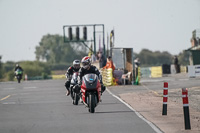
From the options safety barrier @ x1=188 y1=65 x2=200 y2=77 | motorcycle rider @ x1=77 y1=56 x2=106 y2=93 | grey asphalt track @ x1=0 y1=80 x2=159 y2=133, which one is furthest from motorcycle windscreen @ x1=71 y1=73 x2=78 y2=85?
safety barrier @ x1=188 y1=65 x2=200 y2=77

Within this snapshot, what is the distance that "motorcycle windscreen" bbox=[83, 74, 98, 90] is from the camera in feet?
54.4

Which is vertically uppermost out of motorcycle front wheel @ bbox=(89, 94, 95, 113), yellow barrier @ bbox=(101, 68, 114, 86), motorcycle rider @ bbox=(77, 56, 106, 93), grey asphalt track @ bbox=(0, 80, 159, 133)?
motorcycle rider @ bbox=(77, 56, 106, 93)

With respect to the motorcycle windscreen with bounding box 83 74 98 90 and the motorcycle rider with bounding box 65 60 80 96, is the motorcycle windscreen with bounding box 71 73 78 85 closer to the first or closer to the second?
the motorcycle rider with bounding box 65 60 80 96

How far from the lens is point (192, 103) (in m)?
21.0

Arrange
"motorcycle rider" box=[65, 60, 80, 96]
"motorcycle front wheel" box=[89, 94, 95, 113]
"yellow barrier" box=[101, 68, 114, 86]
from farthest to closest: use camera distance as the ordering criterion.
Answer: "yellow barrier" box=[101, 68, 114, 86]
"motorcycle rider" box=[65, 60, 80, 96]
"motorcycle front wheel" box=[89, 94, 95, 113]

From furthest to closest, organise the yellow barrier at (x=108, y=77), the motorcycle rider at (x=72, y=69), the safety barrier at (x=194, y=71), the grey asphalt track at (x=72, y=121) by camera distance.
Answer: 1. the safety barrier at (x=194, y=71)
2. the yellow barrier at (x=108, y=77)
3. the motorcycle rider at (x=72, y=69)
4. the grey asphalt track at (x=72, y=121)

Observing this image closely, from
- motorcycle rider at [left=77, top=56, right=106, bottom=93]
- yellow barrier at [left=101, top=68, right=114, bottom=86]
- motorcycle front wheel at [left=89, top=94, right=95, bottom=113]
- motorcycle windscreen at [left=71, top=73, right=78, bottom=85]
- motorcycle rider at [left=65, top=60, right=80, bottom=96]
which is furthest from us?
yellow barrier at [left=101, top=68, right=114, bottom=86]

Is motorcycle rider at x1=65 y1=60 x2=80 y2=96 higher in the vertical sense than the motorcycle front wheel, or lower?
higher

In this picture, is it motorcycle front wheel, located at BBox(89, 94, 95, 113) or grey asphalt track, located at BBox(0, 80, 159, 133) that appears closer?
grey asphalt track, located at BBox(0, 80, 159, 133)

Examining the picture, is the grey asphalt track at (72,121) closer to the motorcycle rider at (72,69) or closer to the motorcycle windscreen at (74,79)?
the motorcycle windscreen at (74,79)

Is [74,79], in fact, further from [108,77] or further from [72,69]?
[108,77]

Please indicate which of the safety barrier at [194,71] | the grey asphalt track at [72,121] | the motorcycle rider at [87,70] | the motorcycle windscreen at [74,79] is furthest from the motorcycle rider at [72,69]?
the safety barrier at [194,71]

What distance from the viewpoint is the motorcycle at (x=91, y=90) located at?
54.3 ft

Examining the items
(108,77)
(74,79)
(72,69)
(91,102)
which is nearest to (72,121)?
(91,102)
